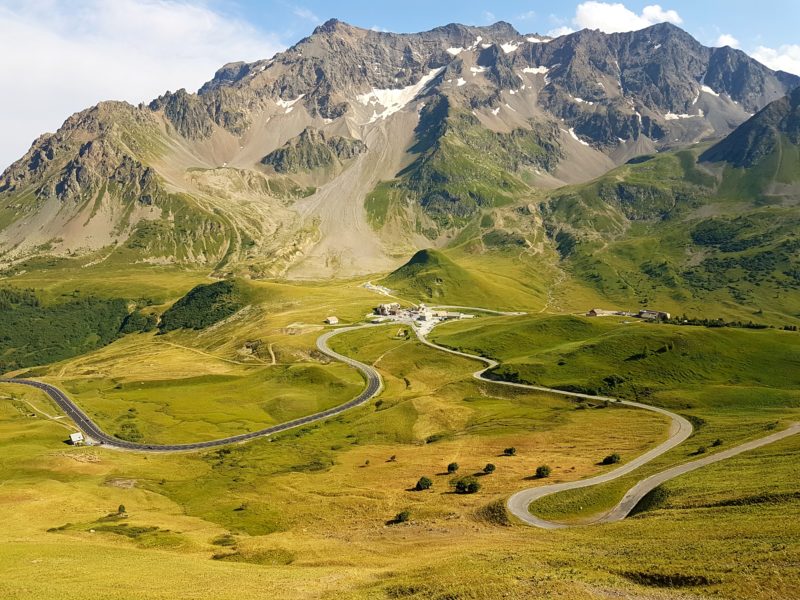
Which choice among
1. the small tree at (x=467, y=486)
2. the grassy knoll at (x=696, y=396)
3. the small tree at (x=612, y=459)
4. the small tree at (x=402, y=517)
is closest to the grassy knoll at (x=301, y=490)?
the small tree at (x=467, y=486)

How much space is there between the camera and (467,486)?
10925 centimetres

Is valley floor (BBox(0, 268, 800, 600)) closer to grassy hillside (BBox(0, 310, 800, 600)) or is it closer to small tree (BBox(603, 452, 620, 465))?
grassy hillside (BBox(0, 310, 800, 600))

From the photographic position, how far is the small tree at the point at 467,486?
4281 inches

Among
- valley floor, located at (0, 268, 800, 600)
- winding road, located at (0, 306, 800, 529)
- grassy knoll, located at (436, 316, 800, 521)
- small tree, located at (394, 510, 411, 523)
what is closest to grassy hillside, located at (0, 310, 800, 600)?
valley floor, located at (0, 268, 800, 600)

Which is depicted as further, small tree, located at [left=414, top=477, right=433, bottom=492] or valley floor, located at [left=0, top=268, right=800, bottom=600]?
small tree, located at [left=414, top=477, right=433, bottom=492]

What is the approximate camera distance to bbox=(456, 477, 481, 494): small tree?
109m

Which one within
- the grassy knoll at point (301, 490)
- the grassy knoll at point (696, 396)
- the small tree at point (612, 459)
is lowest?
the grassy knoll at point (301, 490)

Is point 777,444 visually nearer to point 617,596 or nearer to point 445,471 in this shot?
point 445,471

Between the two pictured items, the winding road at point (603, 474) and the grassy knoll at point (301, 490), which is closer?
the grassy knoll at point (301, 490)

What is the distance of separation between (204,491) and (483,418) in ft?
278

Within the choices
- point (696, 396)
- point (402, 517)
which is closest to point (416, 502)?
point (402, 517)

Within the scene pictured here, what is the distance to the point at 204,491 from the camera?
12625 cm

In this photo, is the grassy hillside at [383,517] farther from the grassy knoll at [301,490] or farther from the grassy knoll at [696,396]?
the grassy knoll at [696,396]

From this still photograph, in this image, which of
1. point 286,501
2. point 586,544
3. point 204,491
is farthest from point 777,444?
point 204,491
